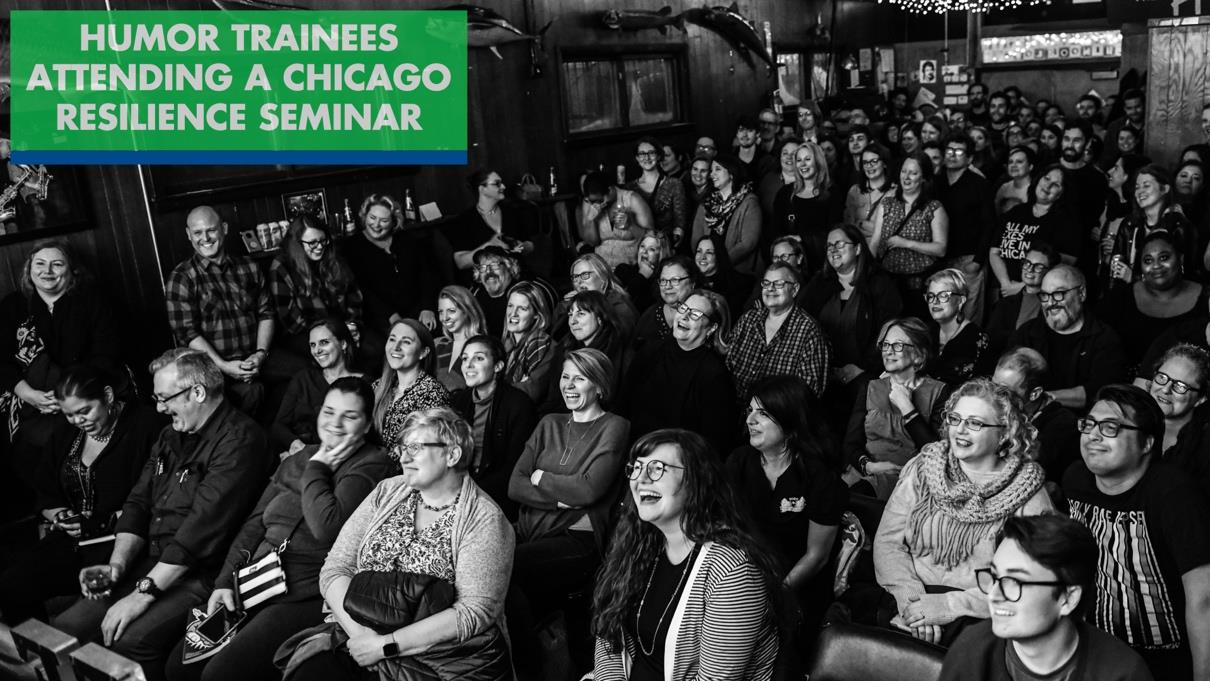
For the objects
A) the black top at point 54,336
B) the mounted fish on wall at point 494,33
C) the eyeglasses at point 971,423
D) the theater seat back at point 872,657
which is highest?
the mounted fish on wall at point 494,33

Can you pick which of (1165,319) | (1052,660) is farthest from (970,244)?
(1052,660)

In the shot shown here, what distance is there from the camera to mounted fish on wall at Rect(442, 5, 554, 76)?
22.2 ft

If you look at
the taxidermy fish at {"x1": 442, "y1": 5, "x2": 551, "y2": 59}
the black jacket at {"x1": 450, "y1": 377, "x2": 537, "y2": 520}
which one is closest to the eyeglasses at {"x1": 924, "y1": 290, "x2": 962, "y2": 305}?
the black jacket at {"x1": 450, "y1": 377, "x2": 537, "y2": 520}

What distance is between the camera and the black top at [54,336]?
14.8 ft

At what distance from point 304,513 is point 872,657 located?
5.81ft

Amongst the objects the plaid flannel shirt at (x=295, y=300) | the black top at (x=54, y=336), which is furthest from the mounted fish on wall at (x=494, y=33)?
the black top at (x=54, y=336)

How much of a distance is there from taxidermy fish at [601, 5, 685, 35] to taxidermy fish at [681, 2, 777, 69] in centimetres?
25

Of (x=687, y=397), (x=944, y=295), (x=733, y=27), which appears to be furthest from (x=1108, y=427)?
(x=733, y=27)

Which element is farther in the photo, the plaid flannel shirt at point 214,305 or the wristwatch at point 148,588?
the plaid flannel shirt at point 214,305

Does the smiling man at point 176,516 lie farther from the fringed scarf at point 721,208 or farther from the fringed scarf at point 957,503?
the fringed scarf at point 721,208

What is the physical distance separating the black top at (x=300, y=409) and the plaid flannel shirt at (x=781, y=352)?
1.78 m

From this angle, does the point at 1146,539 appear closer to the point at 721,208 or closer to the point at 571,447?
the point at 571,447

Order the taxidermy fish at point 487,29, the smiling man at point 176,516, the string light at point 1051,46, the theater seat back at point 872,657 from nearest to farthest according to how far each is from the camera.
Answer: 1. the theater seat back at point 872,657
2. the smiling man at point 176,516
3. the taxidermy fish at point 487,29
4. the string light at point 1051,46

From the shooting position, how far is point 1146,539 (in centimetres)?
239
